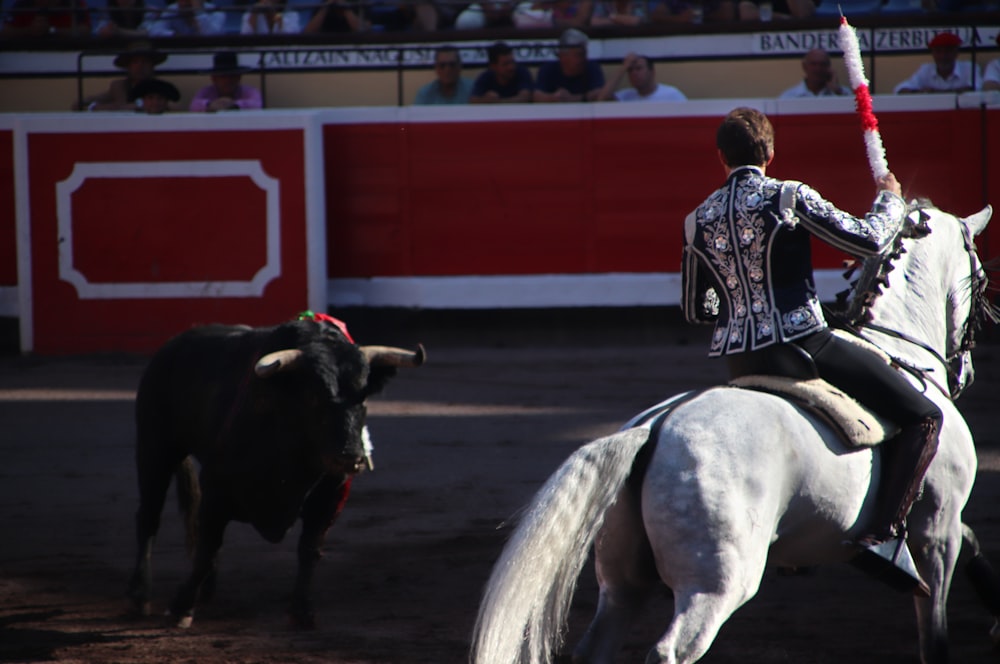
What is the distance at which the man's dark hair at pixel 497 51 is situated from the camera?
30.0 feet

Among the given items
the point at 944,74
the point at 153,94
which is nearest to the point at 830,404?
the point at 944,74

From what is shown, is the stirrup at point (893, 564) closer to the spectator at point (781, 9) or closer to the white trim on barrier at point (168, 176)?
the white trim on barrier at point (168, 176)

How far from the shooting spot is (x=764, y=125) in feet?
8.98

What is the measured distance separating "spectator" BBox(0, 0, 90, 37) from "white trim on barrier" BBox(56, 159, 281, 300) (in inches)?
69.0

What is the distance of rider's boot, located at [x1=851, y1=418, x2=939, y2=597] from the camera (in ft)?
9.01

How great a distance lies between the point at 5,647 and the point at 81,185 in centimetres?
613

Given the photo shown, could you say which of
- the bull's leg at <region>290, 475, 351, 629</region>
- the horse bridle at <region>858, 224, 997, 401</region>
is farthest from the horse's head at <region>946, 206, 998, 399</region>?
the bull's leg at <region>290, 475, 351, 629</region>

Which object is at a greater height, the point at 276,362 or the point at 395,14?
the point at 395,14

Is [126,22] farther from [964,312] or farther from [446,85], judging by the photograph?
[964,312]

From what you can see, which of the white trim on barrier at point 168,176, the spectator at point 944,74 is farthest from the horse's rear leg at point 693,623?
the spectator at point 944,74

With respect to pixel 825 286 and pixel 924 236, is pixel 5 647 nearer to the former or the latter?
pixel 924 236

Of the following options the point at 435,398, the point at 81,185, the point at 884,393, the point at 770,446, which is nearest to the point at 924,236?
the point at 884,393

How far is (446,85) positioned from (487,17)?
120 centimetres

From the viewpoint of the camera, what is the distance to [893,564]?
2.84 metres
